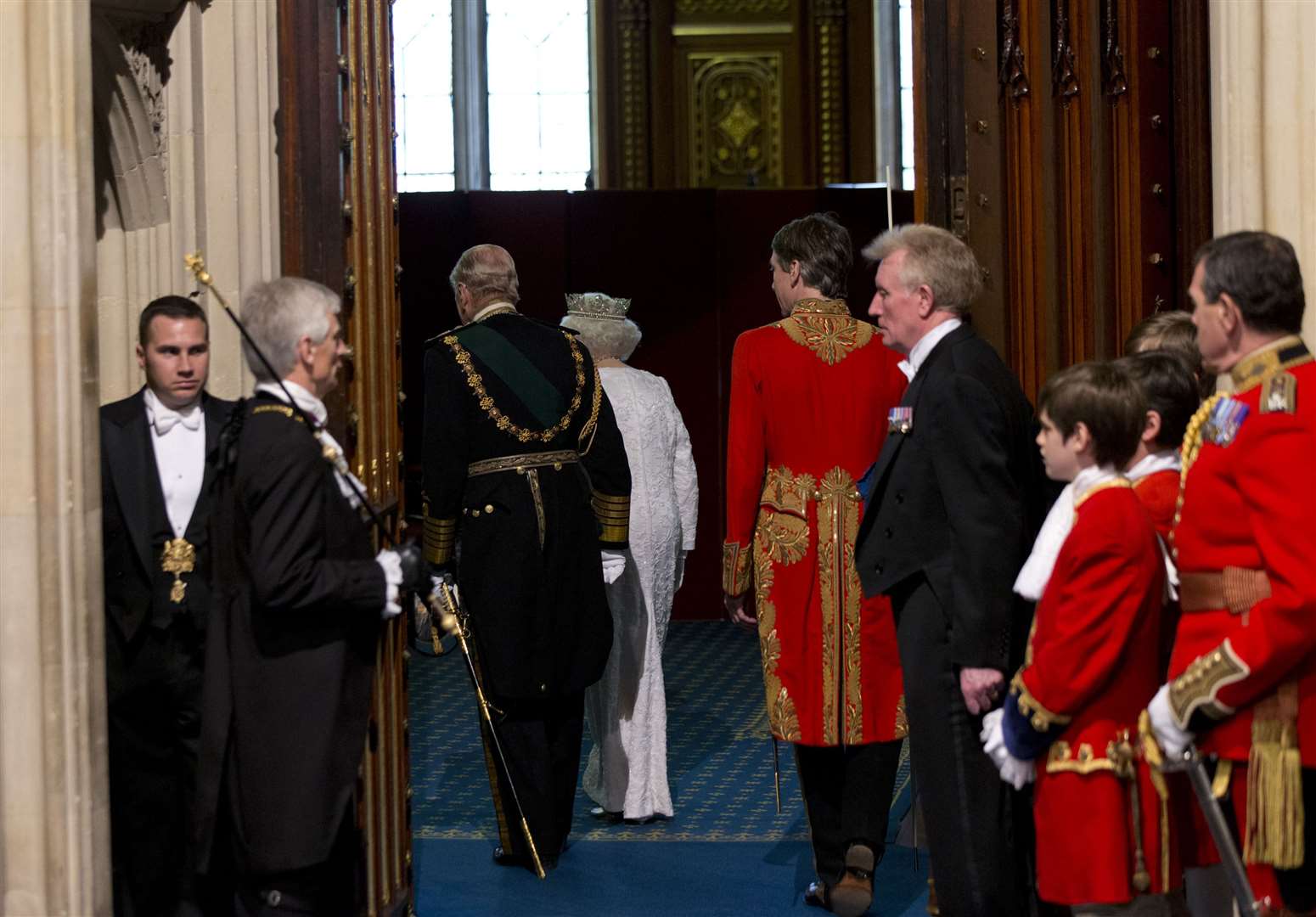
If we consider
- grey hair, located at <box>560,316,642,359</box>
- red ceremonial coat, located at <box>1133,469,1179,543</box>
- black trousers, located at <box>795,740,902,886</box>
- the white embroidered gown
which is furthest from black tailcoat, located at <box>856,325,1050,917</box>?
grey hair, located at <box>560,316,642,359</box>

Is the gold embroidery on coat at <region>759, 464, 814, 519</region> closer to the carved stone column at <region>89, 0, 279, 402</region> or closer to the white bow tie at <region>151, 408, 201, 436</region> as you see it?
the carved stone column at <region>89, 0, 279, 402</region>

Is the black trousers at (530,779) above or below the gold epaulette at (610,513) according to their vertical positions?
below

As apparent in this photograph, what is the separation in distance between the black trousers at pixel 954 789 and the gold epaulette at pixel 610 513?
1.52m

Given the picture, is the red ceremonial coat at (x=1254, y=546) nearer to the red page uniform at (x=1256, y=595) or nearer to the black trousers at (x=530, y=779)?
the red page uniform at (x=1256, y=595)

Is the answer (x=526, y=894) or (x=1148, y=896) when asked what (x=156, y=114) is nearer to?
(x=526, y=894)

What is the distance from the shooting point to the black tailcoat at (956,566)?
135 inches

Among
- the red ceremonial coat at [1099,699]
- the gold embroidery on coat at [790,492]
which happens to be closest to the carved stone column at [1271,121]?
the red ceremonial coat at [1099,699]

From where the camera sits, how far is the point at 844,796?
14.8ft

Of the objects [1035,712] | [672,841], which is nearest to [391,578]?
[1035,712]

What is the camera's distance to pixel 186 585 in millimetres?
3695

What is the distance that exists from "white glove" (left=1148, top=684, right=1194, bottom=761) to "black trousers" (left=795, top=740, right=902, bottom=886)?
5.30ft

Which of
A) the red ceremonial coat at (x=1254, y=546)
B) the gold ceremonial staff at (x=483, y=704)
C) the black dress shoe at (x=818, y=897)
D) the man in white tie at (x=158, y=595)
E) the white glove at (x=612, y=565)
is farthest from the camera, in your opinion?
the white glove at (x=612, y=565)

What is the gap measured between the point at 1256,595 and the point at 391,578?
4.33 feet

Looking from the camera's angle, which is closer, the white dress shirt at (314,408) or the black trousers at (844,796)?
the white dress shirt at (314,408)
